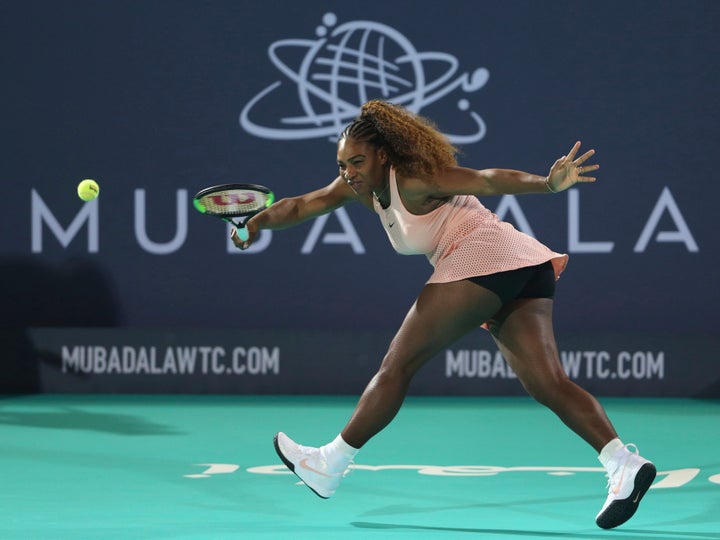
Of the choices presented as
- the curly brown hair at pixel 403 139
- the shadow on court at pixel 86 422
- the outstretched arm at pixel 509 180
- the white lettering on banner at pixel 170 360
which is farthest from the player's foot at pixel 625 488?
the white lettering on banner at pixel 170 360

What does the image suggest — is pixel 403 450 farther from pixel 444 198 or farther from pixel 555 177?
pixel 555 177

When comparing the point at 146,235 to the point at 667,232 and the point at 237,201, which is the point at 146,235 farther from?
the point at 237,201

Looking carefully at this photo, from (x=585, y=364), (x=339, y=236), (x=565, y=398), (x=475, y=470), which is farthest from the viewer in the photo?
(x=339, y=236)

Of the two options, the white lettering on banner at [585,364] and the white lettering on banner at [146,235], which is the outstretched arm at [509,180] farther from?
the white lettering on banner at [146,235]

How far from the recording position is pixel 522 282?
4.30m

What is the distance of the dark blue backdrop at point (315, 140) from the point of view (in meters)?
8.90

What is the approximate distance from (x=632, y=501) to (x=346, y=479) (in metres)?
1.46

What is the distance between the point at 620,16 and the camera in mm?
8906

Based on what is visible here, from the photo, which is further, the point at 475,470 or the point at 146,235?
the point at 146,235

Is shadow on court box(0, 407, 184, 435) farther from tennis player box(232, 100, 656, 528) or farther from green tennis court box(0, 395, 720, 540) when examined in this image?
tennis player box(232, 100, 656, 528)

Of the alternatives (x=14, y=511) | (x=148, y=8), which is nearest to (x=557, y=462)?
(x=14, y=511)

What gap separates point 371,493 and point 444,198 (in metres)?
1.19

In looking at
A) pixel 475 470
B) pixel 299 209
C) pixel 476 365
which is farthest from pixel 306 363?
pixel 299 209

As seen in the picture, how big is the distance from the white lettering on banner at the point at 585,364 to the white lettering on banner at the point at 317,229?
785mm
